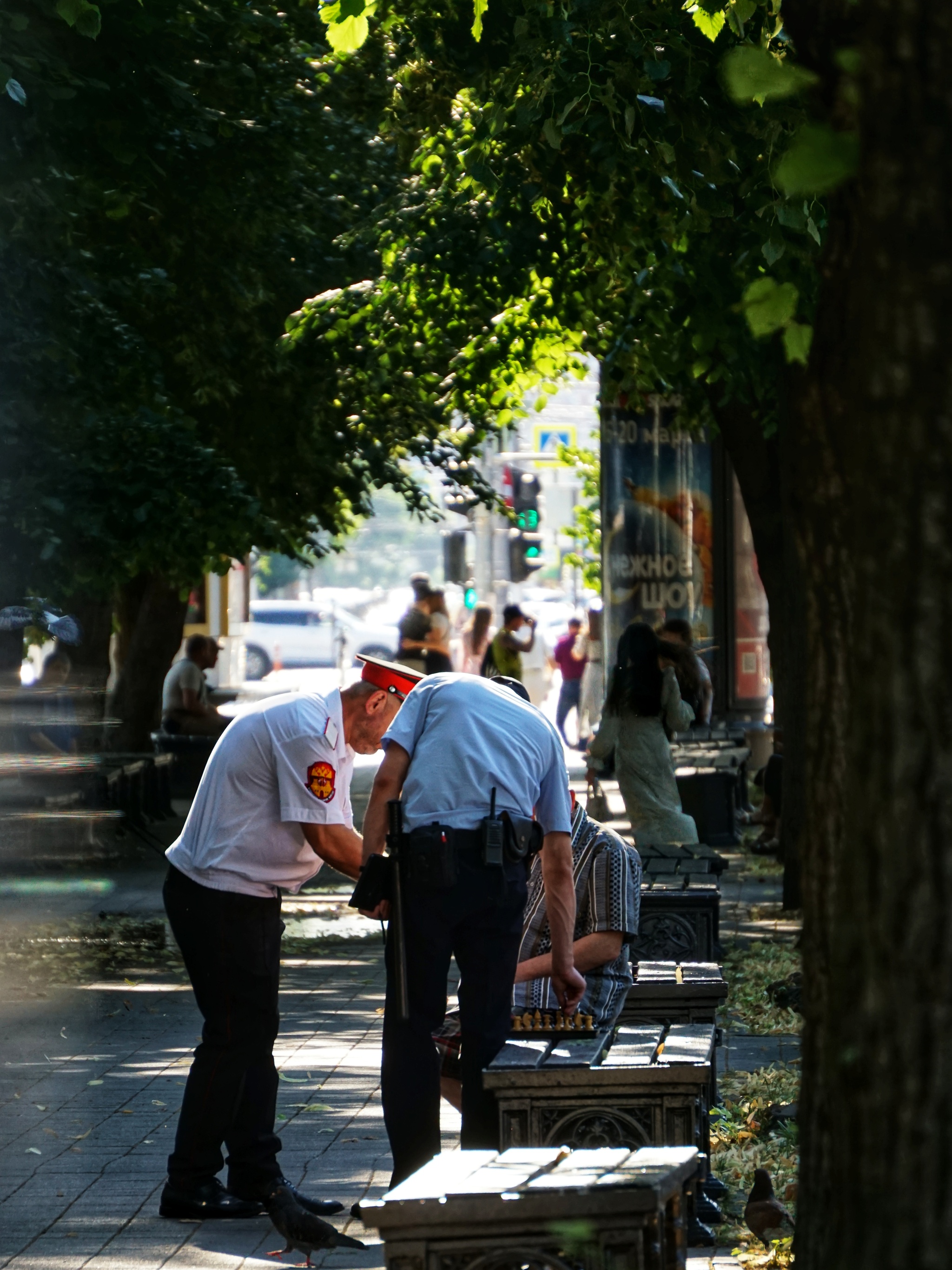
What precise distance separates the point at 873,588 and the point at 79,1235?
367 centimetres

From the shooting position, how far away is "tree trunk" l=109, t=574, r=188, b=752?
19188 millimetres

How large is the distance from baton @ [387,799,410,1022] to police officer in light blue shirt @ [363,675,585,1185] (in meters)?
0.02

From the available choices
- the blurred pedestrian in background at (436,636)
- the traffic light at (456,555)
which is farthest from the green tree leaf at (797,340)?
the traffic light at (456,555)

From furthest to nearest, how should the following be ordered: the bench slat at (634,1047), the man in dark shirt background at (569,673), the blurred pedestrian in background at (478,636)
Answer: the man in dark shirt background at (569,673) < the blurred pedestrian in background at (478,636) < the bench slat at (634,1047)

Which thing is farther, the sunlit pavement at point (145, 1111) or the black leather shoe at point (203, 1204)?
the black leather shoe at point (203, 1204)

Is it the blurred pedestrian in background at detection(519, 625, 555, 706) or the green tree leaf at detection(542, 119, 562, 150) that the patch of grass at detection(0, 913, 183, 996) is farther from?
the blurred pedestrian in background at detection(519, 625, 555, 706)

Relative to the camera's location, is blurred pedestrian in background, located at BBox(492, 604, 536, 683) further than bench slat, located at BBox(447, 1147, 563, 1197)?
Yes

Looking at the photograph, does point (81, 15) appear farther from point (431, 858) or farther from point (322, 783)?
point (431, 858)

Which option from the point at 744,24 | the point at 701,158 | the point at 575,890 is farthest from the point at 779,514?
the point at 575,890

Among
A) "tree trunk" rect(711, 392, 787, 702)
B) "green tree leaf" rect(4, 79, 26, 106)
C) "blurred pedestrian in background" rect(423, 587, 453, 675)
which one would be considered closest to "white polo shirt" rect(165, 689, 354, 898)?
"green tree leaf" rect(4, 79, 26, 106)

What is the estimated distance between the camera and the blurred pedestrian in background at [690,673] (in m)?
13.7

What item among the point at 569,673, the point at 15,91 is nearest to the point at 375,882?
the point at 15,91

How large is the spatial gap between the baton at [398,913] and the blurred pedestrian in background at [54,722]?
8382 millimetres

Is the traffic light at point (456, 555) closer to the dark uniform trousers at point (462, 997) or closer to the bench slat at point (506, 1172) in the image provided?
the dark uniform trousers at point (462, 997)
